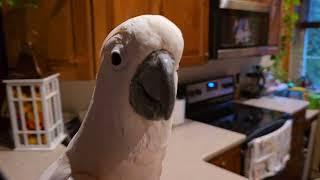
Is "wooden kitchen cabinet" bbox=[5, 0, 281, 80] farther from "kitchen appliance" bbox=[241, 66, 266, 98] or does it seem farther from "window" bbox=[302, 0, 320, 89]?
"window" bbox=[302, 0, 320, 89]

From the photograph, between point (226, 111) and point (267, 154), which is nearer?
point (267, 154)

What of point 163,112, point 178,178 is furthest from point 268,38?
point 163,112

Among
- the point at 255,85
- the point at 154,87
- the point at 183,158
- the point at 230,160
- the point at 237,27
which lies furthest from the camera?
the point at 255,85

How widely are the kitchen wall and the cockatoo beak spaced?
1133 millimetres

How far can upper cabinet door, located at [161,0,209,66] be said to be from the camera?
1441 millimetres

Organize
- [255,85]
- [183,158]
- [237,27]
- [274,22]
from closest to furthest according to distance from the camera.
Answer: [183,158] < [237,27] < [274,22] < [255,85]

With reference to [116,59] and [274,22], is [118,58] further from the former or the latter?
[274,22]

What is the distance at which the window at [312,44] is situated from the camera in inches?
119

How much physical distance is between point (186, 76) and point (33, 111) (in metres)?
1.15

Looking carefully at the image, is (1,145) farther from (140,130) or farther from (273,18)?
(273,18)

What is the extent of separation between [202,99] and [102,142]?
4.77ft

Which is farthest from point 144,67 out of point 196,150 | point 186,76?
point 186,76

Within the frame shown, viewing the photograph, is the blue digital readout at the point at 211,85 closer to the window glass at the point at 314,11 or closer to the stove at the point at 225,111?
the stove at the point at 225,111

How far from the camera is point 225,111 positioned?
1949mm
